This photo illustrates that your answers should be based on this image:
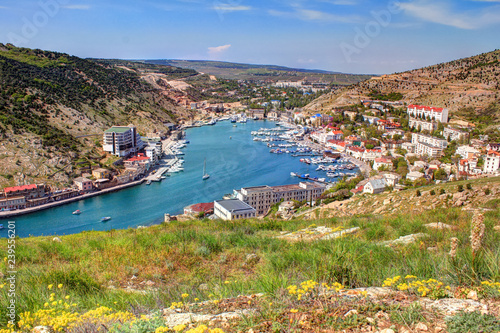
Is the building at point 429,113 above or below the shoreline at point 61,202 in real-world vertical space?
above

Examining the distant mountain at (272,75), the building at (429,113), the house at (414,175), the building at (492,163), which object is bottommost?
the house at (414,175)

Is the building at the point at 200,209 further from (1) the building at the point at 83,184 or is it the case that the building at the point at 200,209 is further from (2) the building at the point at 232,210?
(1) the building at the point at 83,184

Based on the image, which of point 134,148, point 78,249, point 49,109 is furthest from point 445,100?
point 78,249

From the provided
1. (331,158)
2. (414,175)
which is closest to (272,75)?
(331,158)

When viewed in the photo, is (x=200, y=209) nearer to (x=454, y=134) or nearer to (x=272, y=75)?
(x=454, y=134)

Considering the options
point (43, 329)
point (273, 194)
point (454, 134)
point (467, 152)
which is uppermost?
point (43, 329)

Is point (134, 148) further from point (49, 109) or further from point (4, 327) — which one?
point (4, 327)

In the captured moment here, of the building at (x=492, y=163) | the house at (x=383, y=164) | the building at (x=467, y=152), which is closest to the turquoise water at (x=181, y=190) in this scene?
the house at (x=383, y=164)
